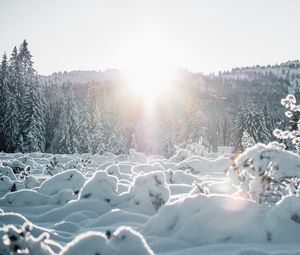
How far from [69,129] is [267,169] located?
51175 mm

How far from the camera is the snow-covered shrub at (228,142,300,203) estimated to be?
6734 millimetres

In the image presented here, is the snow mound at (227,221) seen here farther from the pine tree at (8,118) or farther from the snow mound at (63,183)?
the pine tree at (8,118)

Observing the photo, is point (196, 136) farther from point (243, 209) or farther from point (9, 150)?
point (243, 209)

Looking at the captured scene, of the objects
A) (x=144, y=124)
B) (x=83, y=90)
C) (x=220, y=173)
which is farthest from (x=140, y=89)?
(x=220, y=173)

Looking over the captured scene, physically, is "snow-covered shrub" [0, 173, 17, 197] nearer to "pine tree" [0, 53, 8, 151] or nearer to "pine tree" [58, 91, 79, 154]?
"pine tree" [0, 53, 8, 151]

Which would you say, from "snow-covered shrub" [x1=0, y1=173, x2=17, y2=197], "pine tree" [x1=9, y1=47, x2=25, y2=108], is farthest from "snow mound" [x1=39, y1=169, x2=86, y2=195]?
"pine tree" [x1=9, y1=47, x2=25, y2=108]

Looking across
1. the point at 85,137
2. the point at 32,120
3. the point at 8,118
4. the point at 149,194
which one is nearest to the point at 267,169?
the point at 149,194

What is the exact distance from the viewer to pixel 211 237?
5.83 metres

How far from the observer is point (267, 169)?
6801mm

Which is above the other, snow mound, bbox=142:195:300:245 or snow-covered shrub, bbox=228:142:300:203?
snow-covered shrub, bbox=228:142:300:203

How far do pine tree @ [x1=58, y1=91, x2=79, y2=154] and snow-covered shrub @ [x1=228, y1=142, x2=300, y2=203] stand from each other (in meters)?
49.4

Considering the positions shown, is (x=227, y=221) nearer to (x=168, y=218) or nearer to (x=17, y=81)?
(x=168, y=218)

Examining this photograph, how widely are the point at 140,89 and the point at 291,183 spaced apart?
159835 millimetres

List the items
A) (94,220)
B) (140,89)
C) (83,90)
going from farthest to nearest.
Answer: (83,90), (140,89), (94,220)
